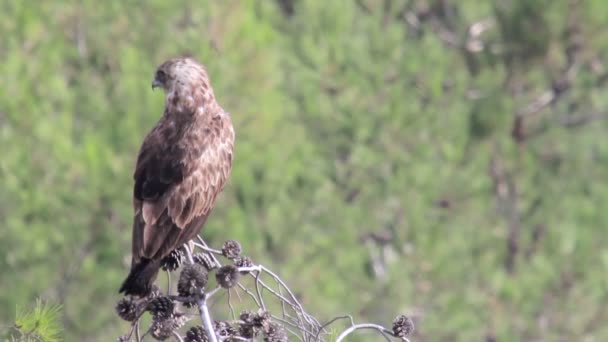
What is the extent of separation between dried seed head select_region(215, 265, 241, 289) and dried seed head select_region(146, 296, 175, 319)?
0.15 meters

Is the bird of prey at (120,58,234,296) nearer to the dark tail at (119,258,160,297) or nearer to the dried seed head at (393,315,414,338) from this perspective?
the dark tail at (119,258,160,297)

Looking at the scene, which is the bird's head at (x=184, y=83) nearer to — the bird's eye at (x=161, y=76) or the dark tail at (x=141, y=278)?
the bird's eye at (x=161, y=76)

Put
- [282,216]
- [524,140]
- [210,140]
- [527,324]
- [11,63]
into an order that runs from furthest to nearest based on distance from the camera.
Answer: [524,140] < [527,324] < [282,216] < [11,63] < [210,140]

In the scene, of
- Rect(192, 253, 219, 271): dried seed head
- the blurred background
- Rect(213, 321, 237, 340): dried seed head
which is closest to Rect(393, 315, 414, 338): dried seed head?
Rect(213, 321, 237, 340): dried seed head

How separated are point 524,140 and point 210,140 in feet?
30.1

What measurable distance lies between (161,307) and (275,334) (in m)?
0.33

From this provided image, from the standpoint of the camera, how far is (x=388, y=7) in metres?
14.0

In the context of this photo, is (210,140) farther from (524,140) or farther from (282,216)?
(524,140)

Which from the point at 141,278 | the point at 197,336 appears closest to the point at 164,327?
the point at 197,336

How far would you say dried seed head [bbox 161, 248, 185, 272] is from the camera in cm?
489

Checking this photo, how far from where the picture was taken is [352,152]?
12656mm

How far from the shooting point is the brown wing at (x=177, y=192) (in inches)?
193

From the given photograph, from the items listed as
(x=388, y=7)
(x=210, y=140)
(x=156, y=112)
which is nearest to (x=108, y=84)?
(x=156, y=112)

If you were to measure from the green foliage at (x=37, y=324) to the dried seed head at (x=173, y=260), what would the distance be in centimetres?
62
